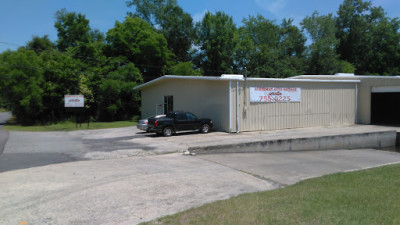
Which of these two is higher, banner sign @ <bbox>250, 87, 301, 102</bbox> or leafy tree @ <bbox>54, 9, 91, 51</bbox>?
leafy tree @ <bbox>54, 9, 91, 51</bbox>

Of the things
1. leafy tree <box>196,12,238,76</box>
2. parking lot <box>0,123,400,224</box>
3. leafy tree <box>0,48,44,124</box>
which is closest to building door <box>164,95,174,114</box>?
parking lot <box>0,123,400,224</box>

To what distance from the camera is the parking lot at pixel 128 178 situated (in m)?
5.87

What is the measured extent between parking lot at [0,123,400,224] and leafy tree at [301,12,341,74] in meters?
37.0

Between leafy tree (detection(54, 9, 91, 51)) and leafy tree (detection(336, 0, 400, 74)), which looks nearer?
leafy tree (detection(54, 9, 91, 51))

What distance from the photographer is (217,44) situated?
4769 cm

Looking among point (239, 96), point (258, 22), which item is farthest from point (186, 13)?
point (239, 96)

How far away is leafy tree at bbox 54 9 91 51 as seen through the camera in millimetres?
46322

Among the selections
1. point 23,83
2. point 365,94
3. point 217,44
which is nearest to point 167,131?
point 365,94

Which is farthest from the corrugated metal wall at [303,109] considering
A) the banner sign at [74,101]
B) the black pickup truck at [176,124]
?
the banner sign at [74,101]

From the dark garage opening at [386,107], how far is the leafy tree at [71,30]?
3826cm

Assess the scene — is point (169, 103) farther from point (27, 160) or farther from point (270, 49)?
point (270, 49)

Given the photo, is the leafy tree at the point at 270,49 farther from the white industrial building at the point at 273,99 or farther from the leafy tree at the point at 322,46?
the white industrial building at the point at 273,99

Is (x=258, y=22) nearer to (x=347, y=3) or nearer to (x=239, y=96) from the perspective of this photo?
(x=347, y=3)

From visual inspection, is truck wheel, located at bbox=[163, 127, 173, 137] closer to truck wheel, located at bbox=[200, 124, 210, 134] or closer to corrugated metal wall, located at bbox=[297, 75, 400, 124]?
truck wheel, located at bbox=[200, 124, 210, 134]
